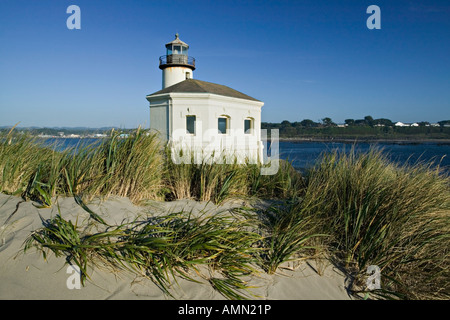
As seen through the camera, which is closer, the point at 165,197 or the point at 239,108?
the point at 165,197

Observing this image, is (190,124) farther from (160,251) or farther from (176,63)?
(160,251)

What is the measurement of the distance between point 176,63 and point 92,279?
2175 cm

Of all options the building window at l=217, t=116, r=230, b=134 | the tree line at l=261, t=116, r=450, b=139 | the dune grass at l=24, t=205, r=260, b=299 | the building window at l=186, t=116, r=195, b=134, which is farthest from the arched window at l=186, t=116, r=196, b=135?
the tree line at l=261, t=116, r=450, b=139

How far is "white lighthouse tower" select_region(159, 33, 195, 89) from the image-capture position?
22188mm

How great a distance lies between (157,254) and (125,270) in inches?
13.6

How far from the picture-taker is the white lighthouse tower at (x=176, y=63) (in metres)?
22.2

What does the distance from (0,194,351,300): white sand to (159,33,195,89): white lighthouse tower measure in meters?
20.2

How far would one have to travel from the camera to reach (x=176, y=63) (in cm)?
2211

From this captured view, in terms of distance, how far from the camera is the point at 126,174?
4254 millimetres

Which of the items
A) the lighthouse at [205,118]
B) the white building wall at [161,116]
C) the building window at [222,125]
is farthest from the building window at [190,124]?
the building window at [222,125]

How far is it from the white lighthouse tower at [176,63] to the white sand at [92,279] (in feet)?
66.3

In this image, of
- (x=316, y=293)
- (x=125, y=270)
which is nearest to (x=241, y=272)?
(x=316, y=293)
